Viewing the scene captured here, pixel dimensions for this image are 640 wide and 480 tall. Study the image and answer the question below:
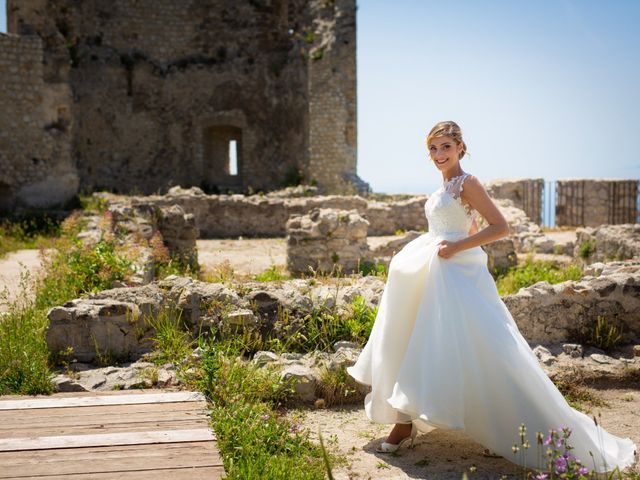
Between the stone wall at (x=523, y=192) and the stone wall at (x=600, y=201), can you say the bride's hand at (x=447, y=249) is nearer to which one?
the stone wall at (x=523, y=192)

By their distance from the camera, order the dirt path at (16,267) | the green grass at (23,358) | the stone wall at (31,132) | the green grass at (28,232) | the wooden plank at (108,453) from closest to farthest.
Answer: the wooden plank at (108,453), the green grass at (23,358), the dirt path at (16,267), the green grass at (28,232), the stone wall at (31,132)

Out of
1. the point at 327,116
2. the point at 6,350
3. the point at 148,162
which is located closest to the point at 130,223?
the point at 6,350

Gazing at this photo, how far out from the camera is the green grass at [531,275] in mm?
8914

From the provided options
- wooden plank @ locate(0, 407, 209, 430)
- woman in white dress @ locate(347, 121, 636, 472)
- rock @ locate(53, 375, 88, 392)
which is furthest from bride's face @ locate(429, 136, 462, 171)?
rock @ locate(53, 375, 88, 392)

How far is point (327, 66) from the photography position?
749 inches

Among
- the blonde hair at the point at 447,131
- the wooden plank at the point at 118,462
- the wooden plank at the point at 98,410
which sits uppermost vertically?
the blonde hair at the point at 447,131

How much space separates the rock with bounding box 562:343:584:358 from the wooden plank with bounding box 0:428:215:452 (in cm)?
268

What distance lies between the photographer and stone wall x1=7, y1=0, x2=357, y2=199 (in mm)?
20406

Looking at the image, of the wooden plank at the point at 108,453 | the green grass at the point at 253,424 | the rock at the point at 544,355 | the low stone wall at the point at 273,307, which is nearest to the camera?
the wooden plank at the point at 108,453

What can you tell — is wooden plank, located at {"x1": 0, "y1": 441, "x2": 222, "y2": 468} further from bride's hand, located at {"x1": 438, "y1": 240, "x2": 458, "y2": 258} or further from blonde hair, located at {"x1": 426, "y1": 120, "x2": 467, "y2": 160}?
blonde hair, located at {"x1": 426, "y1": 120, "x2": 467, "y2": 160}

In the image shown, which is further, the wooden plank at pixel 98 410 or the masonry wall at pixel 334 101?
the masonry wall at pixel 334 101

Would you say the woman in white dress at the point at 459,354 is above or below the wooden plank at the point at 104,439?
above

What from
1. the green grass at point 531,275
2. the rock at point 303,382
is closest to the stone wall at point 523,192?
the green grass at point 531,275

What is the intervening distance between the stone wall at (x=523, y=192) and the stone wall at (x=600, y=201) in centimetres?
73
